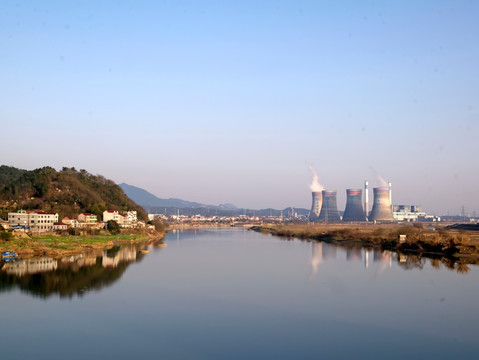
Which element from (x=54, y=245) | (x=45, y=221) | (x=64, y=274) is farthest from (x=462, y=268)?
(x=45, y=221)

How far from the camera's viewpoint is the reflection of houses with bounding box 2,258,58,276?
13977 millimetres

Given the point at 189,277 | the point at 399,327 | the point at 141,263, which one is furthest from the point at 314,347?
the point at 141,263

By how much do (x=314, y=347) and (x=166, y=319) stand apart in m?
2.88

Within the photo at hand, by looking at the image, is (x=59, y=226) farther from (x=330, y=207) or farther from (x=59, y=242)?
(x=330, y=207)

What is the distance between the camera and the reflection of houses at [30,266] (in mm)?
13977

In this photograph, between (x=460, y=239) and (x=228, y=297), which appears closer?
(x=228, y=297)

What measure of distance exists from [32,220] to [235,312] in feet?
64.8

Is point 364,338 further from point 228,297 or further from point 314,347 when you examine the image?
point 228,297

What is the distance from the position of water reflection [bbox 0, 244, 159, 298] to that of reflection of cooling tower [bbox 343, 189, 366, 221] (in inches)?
1571

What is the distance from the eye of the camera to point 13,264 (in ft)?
50.9

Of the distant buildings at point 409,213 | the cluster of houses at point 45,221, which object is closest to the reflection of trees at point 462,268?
the cluster of houses at point 45,221

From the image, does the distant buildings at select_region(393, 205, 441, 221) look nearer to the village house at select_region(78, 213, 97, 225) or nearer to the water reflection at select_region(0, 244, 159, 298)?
the village house at select_region(78, 213, 97, 225)

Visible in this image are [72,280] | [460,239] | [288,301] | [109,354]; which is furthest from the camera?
[460,239]

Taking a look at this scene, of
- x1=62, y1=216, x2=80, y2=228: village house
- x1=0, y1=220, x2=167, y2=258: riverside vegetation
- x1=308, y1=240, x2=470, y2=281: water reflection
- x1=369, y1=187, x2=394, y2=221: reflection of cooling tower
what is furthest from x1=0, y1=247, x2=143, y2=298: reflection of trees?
x1=369, y1=187, x2=394, y2=221: reflection of cooling tower
